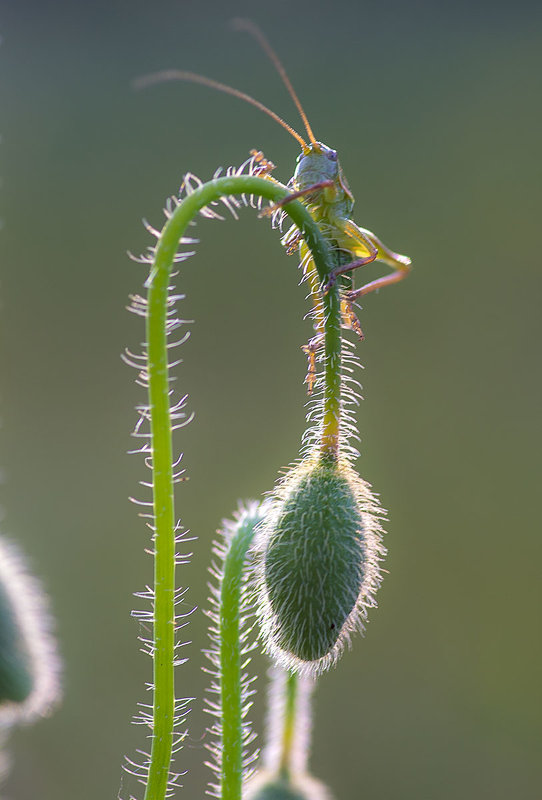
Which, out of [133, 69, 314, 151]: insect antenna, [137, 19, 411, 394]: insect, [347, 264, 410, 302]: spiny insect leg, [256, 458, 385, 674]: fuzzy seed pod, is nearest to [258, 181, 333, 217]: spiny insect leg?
[137, 19, 411, 394]: insect

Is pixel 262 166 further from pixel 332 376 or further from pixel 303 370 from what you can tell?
pixel 303 370

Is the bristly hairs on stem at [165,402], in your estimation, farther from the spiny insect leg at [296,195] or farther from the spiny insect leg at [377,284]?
the spiny insect leg at [377,284]

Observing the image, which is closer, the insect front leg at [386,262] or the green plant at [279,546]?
the green plant at [279,546]

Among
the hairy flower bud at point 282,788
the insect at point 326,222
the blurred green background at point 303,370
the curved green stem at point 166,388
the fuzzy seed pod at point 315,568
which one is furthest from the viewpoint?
the blurred green background at point 303,370

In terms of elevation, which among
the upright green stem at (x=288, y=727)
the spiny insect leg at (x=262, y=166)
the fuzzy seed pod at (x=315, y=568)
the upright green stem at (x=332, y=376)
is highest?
the spiny insect leg at (x=262, y=166)

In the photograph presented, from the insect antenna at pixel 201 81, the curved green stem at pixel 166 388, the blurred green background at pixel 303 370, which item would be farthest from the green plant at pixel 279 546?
the blurred green background at pixel 303 370

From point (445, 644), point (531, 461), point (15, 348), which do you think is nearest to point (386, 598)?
point (445, 644)

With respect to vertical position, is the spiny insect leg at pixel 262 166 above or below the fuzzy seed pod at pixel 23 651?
above

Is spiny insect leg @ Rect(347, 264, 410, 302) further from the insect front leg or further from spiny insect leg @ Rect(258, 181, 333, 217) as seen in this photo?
spiny insect leg @ Rect(258, 181, 333, 217)

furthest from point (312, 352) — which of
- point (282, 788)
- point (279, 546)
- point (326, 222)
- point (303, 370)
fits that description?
point (303, 370)
